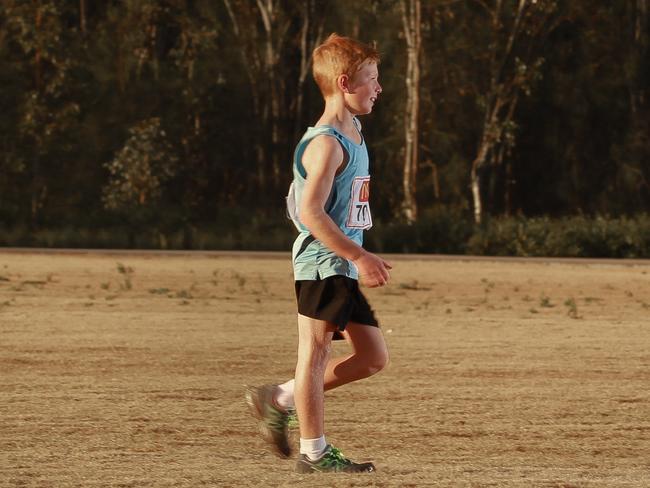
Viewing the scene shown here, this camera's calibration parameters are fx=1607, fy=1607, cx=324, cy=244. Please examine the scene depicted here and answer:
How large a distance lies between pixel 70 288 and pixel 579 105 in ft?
104

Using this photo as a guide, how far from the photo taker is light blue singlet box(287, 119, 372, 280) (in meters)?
6.95

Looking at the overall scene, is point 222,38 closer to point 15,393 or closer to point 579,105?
point 579,105

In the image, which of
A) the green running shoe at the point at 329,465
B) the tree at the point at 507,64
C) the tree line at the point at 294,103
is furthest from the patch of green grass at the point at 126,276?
the tree at the point at 507,64

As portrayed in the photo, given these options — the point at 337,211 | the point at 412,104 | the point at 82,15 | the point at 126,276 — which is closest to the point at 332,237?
the point at 337,211

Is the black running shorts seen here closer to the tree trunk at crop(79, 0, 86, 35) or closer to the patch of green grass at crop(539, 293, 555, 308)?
the patch of green grass at crop(539, 293, 555, 308)

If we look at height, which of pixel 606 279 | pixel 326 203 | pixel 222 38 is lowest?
pixel 606 279

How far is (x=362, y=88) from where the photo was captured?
695 cm

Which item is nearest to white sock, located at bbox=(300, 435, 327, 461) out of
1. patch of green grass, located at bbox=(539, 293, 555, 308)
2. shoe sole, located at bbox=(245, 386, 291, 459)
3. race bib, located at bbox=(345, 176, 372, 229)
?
shoe sole, located at bbox=(245, 386, 291, 459)

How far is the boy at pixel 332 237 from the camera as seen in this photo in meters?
6.82

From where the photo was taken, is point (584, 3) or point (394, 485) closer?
point (394, 485)

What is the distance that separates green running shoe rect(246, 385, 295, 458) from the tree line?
3770 centimetres

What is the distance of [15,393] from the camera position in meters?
11.0

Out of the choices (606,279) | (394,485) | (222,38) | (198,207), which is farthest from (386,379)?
(222,38)

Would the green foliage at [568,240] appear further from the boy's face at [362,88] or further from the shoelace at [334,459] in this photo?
the boy's face at [362,88]
